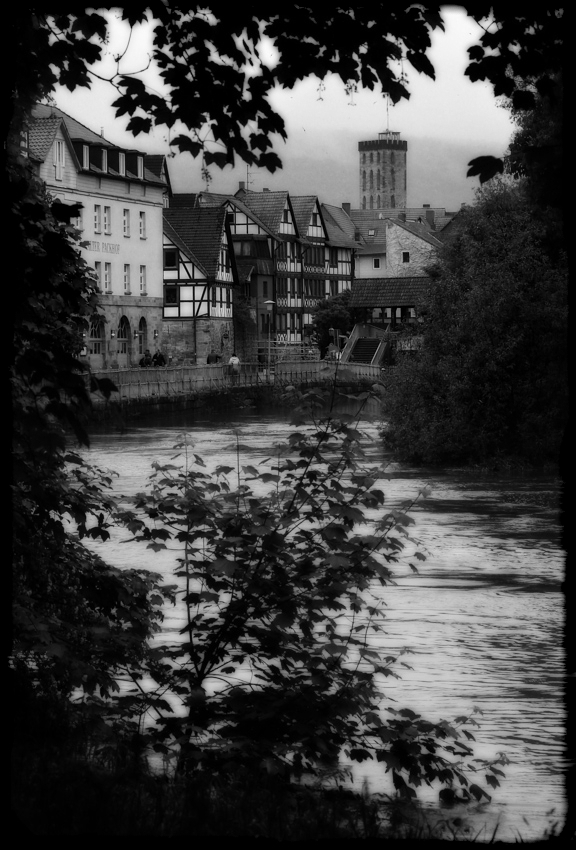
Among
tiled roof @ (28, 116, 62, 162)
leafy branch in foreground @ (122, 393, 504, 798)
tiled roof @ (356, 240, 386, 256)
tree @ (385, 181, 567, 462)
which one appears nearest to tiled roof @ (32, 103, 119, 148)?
tiled roof @ (28, 116, 62, 162)

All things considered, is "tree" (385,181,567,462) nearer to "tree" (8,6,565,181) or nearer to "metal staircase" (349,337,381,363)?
"tree" (8,6,565,181)

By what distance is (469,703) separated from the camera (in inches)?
407

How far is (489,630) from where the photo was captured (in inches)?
528

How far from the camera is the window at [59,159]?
174 feet

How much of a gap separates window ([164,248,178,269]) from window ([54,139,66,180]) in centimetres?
1344

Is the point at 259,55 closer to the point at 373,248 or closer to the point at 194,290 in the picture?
the point at 194,290

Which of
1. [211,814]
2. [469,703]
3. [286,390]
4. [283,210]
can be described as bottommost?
[469,703]

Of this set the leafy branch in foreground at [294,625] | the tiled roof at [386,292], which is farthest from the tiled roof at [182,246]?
the leafy branch in foreground at [294,625]

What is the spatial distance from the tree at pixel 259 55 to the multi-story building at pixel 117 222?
4762 centimetres

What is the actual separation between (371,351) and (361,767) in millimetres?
60675

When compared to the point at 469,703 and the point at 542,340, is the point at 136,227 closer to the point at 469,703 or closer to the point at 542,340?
the point at 542,340

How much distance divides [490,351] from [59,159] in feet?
92.7

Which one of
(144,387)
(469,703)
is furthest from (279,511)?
(144,387)

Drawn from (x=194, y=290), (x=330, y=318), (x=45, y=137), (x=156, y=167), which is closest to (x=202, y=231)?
(x=194, y=290)
